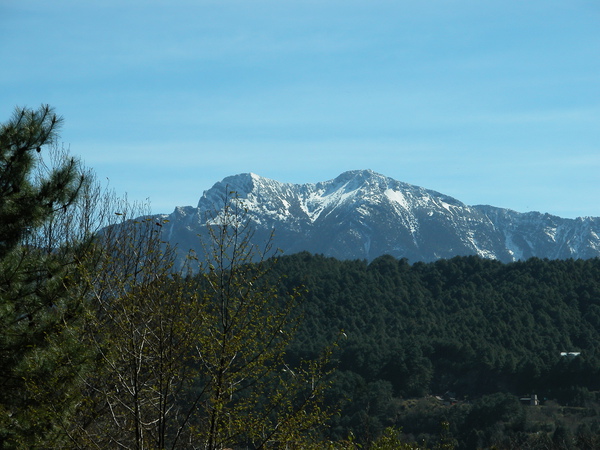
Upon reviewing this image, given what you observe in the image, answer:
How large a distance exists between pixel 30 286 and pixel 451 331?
6679 cm

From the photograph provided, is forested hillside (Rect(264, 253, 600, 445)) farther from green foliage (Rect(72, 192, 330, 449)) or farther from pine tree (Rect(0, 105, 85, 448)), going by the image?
green foliage (Rect(72, 192, 330, 449))

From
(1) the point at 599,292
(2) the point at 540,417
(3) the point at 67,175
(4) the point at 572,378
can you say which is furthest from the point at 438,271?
(3) the point at 67,175

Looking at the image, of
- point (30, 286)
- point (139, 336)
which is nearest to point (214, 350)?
point (139, 336)

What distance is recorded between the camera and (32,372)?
10.5 metres

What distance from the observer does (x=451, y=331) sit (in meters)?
75.1

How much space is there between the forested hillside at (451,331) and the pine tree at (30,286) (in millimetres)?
33329

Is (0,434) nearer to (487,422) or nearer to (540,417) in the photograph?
(487,422)

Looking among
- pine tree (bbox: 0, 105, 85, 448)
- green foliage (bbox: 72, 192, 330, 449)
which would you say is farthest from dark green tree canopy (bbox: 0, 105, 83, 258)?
green foliage (bbox: 72, 192, 330, 449)

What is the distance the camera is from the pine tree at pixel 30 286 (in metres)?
10.6

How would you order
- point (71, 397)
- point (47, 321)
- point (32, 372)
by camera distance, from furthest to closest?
1. point (47, 321)
2. point (32, 372)
3. point (71, 397)

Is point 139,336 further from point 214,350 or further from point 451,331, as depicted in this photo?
point 451,331

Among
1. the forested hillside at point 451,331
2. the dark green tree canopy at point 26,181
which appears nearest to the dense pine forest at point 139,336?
the dark green tree canopy at point 26,181

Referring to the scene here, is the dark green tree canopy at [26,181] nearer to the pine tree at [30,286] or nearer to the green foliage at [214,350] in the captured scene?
the pine tree at [30,286]

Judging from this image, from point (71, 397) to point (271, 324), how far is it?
2.65m
